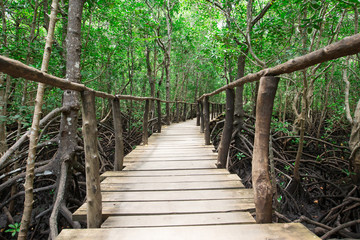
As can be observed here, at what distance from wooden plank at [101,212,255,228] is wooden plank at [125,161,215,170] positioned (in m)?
1.12

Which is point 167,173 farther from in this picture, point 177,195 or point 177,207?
point 177,207

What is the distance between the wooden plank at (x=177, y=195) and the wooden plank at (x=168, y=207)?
0.07 metres

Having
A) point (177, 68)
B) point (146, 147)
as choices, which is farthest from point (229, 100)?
point (177, 68)

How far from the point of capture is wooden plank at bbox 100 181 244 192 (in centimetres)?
197

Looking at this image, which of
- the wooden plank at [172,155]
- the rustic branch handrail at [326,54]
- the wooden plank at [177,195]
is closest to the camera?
the rustic branch handrail at [326,54]

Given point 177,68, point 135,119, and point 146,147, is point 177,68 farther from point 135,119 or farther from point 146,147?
point 146,147

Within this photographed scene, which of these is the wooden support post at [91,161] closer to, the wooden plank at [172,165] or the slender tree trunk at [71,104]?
the wooden plank at [172,165]

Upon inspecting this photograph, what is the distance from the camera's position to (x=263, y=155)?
53.1 inches

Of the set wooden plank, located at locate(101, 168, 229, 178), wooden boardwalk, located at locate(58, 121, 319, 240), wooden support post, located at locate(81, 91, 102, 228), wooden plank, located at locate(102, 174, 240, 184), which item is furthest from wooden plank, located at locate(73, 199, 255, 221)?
wooden plank, located at locate(101, 168, 229, 178)

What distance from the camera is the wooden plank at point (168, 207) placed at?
154cm

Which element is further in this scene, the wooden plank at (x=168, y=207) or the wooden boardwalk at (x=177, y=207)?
the wooden plank at (x=168, y=207)

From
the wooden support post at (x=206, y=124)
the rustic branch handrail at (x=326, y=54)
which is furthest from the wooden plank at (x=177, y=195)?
the wooden support post at (x=206, y=124)

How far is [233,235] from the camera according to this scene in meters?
1.20

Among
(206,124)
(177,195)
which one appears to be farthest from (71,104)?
(206,124)
